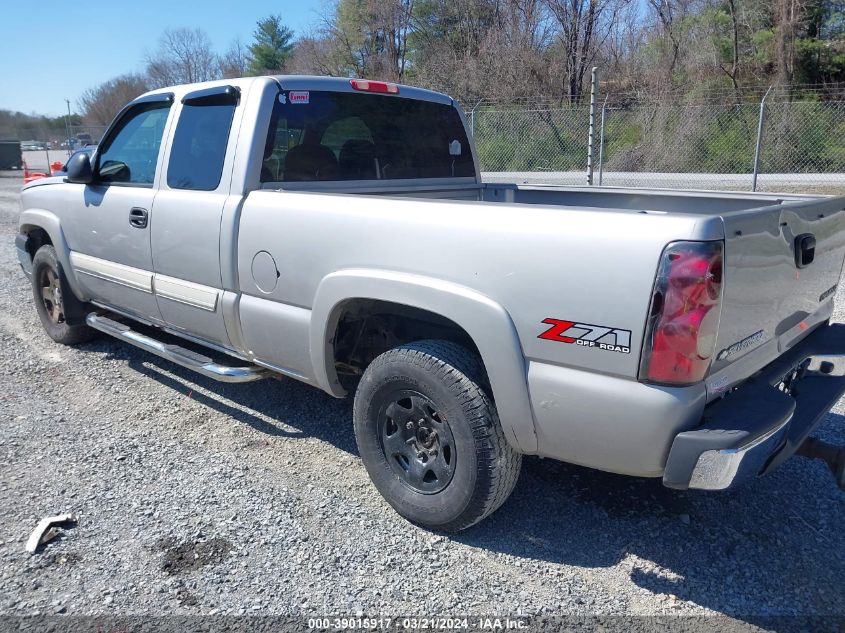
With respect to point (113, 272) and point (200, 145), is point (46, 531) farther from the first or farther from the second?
point (200, 145)

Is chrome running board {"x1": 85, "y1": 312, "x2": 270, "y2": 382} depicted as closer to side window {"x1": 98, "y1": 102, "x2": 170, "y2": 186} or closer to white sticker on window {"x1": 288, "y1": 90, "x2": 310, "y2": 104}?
side window {"x1": 98, "y1": 102, "x2": 170, "y2": 186}

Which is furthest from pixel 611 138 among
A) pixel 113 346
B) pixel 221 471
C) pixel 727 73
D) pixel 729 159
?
pixel 221 471

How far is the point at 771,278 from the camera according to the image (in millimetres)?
2654

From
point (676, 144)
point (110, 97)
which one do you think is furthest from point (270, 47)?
point (676, 144)

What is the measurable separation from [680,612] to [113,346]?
16.3 ft

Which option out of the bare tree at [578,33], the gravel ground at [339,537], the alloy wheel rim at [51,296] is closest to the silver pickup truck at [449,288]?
the gravel ground at [339,537]

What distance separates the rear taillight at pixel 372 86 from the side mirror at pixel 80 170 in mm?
1914

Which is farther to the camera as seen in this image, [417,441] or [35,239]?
[35,239]

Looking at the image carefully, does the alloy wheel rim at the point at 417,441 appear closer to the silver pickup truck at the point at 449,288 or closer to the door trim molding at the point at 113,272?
the silver pickup truck at the point at 449,288

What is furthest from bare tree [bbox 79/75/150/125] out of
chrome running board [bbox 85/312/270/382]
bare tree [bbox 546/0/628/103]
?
chrome running board [bbox 85/312/270/382]

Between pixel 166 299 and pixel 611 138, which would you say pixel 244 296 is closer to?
pixel 166 299

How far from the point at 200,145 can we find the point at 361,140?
97 cm

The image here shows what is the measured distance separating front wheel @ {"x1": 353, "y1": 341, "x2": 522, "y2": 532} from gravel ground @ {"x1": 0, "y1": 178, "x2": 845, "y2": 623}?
19cm

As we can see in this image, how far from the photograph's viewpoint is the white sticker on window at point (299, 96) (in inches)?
154
